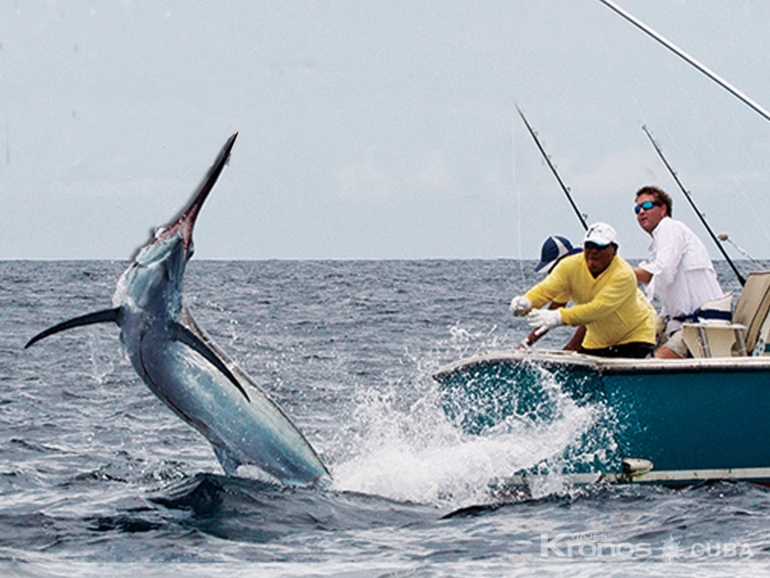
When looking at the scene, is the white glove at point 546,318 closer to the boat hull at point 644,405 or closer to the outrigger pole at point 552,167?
the boat hull at point 644,405

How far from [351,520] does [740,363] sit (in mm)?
2536

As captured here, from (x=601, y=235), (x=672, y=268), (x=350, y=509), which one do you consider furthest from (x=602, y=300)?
(x=350, y=509)

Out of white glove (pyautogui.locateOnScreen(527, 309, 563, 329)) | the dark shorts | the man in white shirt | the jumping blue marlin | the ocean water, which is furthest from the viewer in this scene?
the man in white shirt

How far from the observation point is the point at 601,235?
24.0ft

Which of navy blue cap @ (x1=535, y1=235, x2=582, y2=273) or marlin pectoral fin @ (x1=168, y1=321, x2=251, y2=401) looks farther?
navy blue cap @ (x1=535, y1=235, x2=582, y2=273)

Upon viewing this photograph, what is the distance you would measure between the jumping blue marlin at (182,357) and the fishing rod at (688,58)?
3.92m

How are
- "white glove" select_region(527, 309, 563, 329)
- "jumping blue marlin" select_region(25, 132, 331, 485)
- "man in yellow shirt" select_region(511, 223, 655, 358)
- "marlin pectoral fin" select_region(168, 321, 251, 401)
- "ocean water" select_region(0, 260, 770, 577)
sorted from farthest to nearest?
"man in yellow shirt" select_region(511, 223, 655, 358) → "white glove" select_region(527, 309, 563, 329) → "jumping blue marlin" select_region(25, 132, 331, 485) → "marlin pectoral fin" select_region(168, 321, 251, 401) → "ocean water" select_region(0, 260, 770, 577)

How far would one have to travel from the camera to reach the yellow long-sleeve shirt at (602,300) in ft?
24.2

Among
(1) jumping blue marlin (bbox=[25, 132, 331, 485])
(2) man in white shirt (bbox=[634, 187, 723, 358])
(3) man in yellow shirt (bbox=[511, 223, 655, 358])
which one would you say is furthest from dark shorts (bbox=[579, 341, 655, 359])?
(1) jumping blue marlin (bbox=[25, 132, 331, 485])

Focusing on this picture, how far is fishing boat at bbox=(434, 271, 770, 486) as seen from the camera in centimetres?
717

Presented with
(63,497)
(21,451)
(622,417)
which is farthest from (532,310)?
(21,451)

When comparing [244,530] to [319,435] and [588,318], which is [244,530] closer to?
[588,318]

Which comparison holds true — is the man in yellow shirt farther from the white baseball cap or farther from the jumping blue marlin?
the jumping blue marlin

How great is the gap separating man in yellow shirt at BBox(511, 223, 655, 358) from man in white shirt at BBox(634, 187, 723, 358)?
261mm
